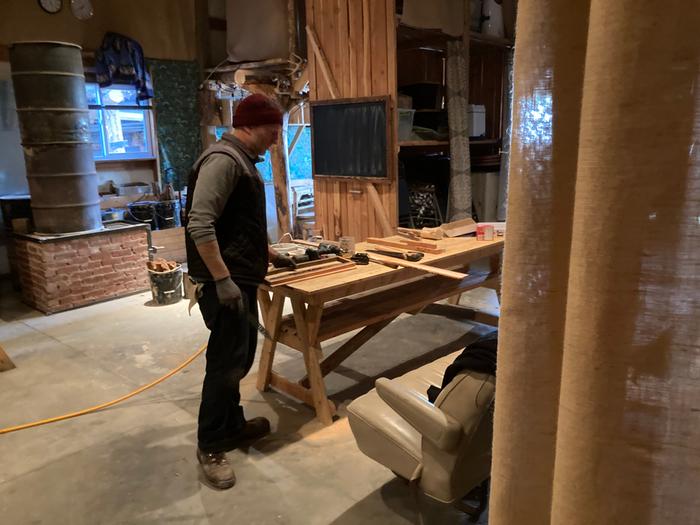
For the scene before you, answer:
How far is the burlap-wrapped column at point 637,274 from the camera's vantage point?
1.64 ft

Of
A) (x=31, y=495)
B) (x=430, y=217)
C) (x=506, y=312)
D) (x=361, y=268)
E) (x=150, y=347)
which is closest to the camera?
(x=506, y=312)

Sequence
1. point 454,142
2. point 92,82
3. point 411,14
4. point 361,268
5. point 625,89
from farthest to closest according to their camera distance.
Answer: point 92,82 → point 454,142 → point 411,14 → point 361,268 → point 625,89

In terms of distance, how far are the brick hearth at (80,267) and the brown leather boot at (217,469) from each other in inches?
Answer: 143

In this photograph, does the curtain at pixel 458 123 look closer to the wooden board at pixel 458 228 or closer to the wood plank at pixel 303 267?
the wooden board at pixel 458 228

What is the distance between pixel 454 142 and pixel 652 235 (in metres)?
6.17

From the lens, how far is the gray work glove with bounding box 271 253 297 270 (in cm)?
340

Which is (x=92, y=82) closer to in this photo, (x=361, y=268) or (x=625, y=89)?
(x=361, y=268)

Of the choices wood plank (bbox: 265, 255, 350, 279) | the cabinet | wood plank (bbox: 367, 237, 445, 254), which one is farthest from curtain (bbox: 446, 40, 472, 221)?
wood plank (bbox: 265, 255, 350, 279)

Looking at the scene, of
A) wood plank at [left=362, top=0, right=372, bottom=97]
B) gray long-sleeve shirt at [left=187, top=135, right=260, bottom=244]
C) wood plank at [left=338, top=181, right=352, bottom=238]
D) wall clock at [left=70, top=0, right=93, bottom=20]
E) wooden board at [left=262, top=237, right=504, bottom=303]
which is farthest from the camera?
wall clock at [left=70, top=0, right=93, bottom=20]

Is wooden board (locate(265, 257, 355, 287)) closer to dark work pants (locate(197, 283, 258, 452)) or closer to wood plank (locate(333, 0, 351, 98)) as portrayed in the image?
dark work pants (locate(197, 283, 258, 452))

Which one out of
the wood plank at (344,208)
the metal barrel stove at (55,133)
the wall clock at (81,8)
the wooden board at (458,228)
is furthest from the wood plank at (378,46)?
the wall clock at (81,8)

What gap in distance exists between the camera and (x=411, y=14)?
5.61 meters

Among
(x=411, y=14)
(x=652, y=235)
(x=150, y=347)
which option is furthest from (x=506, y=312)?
(x=411, y=14)

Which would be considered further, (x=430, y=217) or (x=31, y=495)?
(x=430, y=217)
